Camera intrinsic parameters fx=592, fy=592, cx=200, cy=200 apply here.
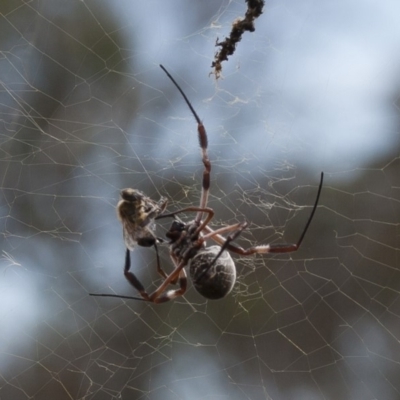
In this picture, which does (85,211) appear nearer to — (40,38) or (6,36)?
(40,38)

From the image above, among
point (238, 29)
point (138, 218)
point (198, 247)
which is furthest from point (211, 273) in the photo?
point (238, 29)

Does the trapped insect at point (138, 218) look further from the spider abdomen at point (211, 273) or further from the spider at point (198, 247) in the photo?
the spider abdomen at point (211, 273)

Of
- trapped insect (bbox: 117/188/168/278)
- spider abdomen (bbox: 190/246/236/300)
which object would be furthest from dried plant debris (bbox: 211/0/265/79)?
spider abdomen (bbox: 190/246/236/300)

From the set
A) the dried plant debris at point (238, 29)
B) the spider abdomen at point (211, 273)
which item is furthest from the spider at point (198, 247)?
the dried plant debris at point (238, 29)

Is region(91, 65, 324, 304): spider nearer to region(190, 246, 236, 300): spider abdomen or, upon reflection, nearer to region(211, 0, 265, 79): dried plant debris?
region(190, 246, 236, 300): spider abdomen

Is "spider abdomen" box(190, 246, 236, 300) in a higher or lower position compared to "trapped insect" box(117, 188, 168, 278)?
lower

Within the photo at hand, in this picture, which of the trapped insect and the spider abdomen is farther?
the spider abdomen
